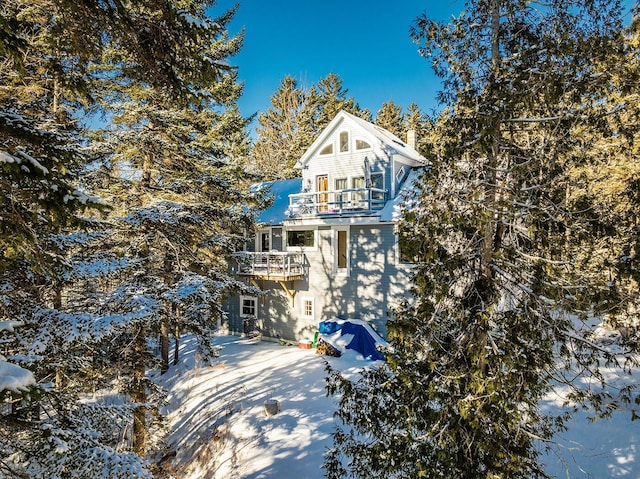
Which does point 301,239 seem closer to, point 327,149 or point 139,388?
point 327,149

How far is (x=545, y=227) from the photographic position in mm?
4562

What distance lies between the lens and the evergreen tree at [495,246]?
166 inches

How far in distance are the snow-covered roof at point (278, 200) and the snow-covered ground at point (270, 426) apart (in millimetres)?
6728

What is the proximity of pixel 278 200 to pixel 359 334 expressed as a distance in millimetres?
9048

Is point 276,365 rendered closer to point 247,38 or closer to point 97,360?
point 97,360

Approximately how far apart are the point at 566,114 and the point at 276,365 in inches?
518

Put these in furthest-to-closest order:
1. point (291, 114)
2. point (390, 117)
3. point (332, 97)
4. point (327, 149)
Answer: point (390, 117) < point (332, 97) < point (291, 114) < point (327, 149)

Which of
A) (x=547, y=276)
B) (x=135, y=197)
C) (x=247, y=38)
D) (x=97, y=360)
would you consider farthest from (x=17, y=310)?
(x=247, y=38)

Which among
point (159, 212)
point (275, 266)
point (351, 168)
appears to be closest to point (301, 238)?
point (275, 266)

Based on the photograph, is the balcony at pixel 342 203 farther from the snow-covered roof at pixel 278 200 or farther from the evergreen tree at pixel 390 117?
→ the evergreen tree at pixel 390 117

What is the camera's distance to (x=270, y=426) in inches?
415

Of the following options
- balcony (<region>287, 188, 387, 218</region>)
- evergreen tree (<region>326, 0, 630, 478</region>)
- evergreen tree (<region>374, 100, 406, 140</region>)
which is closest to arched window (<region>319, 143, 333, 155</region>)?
balcony (<region>287, 188, 387, 218</region>)

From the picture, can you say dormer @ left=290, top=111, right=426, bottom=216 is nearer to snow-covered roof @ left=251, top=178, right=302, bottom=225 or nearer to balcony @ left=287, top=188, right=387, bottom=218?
balcony @ left=287, top=188, right=387, bottom=218

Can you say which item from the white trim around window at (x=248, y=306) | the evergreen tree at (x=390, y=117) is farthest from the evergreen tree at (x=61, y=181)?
the evergreen tree at (x=390, y=117)
